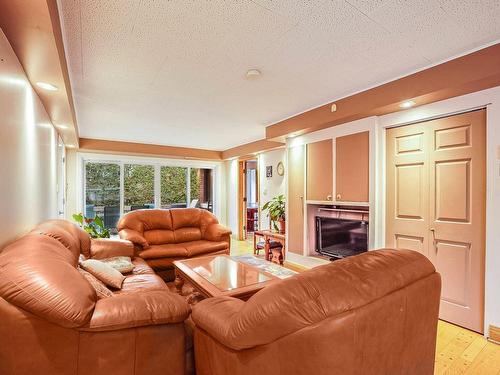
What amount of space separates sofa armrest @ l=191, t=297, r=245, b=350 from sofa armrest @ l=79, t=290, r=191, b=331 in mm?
95

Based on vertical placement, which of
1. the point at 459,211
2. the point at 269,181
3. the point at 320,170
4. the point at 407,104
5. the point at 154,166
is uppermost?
the point at 407,104

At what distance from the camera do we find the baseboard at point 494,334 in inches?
83.9

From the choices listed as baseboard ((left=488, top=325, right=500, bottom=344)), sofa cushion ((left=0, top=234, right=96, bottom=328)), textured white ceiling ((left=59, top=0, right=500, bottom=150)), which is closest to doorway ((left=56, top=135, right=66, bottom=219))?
textured white ceiling ((left=59, top=0, right=500, bottom=150))

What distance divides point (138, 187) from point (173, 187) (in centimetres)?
84

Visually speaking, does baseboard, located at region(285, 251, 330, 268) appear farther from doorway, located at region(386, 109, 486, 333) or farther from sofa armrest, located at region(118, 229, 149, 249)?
sofa armrest, located at region(118, 229, 149, 249)

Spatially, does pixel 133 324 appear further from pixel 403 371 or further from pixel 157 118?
pixel 157 118

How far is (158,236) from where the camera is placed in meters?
4.01

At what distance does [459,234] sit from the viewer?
2.38 m

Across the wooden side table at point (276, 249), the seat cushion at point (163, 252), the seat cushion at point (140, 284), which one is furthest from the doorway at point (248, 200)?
the seat cushion at point (140, 284)

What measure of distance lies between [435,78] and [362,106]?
2.29 ft

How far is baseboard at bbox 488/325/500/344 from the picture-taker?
213 centimetres

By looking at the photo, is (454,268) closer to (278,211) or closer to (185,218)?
(278,211)

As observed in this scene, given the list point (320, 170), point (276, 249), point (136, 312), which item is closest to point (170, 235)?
point (276, 249)

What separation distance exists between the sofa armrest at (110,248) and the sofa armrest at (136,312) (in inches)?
79.3
